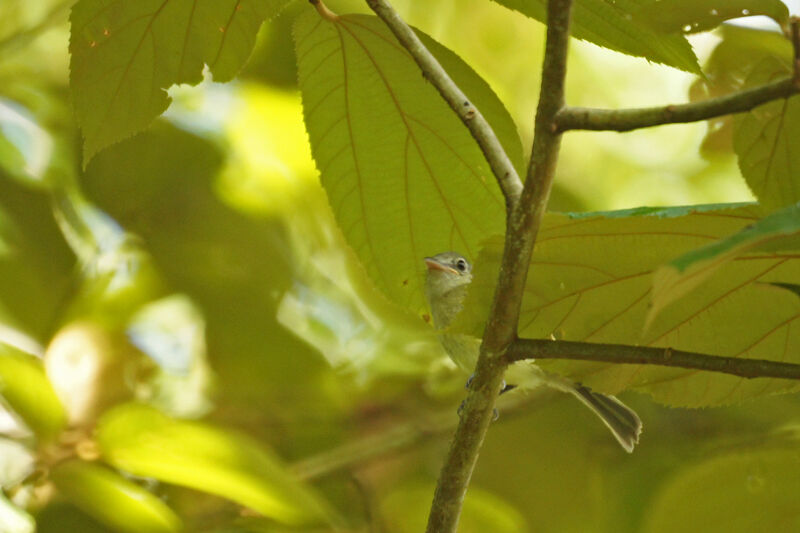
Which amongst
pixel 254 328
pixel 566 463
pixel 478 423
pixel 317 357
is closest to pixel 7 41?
pixel 254 328

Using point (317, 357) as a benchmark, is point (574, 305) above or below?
below

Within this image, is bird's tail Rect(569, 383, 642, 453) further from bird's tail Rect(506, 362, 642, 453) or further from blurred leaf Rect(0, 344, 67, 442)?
blurred leaf Rect(0, 344, 67, 442)

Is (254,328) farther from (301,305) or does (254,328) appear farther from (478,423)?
(478,423)

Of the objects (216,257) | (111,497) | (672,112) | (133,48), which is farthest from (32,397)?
(672,112)

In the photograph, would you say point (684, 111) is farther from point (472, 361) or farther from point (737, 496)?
point (472, 361)

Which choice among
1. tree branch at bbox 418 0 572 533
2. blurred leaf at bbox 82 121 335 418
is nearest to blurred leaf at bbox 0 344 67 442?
blurred leaf at bbox 82 121 335 418
